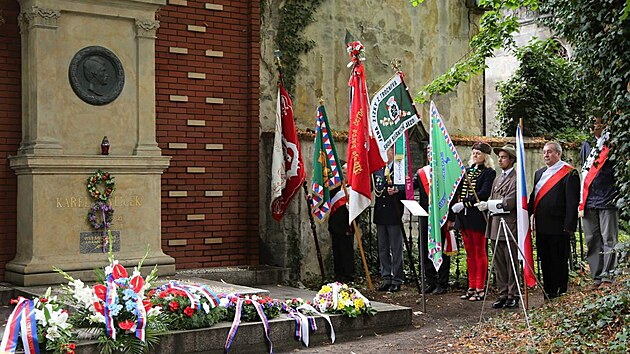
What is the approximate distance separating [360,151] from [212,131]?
7.51 feet

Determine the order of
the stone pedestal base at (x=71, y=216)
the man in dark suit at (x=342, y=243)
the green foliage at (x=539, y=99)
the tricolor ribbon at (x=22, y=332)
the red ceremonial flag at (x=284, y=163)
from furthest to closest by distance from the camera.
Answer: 1. the green foliage at (x=539, y=99)
2. the man in dark suit at (x=342, y=243)
3. the red ceremonial flag at (x=284, y=163)
4. the stone pedestal base at (x=71, y=216)
5. the tricolor ribbon at (x=22, y=332)

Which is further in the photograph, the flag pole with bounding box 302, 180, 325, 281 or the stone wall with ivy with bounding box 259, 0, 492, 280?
the stone wall with ivy with bounding box 259, 0, 492, 280

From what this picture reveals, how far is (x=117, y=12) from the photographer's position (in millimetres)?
9906

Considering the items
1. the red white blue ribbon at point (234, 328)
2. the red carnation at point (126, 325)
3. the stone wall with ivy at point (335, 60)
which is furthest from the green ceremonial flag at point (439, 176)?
the red carnation at point (126, 325)

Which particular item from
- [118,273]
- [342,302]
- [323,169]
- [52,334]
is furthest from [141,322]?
[323,169]

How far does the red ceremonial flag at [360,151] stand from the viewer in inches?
394

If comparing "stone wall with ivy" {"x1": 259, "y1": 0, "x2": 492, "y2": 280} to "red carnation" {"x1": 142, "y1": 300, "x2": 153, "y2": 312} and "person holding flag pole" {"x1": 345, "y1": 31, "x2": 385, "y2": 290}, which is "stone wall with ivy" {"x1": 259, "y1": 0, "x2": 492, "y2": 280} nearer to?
"person holding flag pole" {"x1": 345, "y1": 31, "x2": 385, "y2": 290}

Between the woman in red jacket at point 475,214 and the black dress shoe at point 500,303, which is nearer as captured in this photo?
the black dress shoe at point 500,303

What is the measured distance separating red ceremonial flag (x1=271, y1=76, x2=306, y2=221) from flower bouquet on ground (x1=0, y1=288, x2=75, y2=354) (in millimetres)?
4942

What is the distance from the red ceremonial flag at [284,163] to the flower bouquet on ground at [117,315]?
4362 mm

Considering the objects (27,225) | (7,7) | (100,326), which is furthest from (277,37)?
(100,326)

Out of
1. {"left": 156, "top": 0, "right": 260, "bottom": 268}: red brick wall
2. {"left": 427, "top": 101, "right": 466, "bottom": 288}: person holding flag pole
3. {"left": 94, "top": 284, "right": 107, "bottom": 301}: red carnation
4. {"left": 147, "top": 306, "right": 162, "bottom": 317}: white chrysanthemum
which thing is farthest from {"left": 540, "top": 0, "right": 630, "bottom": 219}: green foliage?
{"left": 156, "top": 0, "right": 260, "bottom": 268}: red brick wall

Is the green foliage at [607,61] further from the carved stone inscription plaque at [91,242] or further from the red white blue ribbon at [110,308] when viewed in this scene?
the carved stone inscription plaque at [91,242]

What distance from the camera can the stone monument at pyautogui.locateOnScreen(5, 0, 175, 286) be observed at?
929cm
